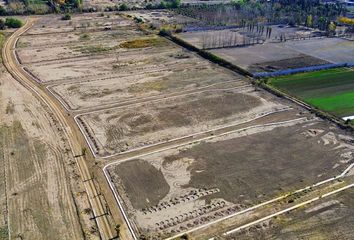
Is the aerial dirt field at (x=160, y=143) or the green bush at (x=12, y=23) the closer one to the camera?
the aerial dirt field at (x=160, y=143)

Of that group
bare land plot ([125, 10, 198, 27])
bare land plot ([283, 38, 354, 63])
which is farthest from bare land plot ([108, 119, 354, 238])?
bare land plot ([125, 10, 198, 27])

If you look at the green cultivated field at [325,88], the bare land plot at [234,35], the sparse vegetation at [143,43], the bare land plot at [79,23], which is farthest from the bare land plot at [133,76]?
the bare land plot at [79,23]

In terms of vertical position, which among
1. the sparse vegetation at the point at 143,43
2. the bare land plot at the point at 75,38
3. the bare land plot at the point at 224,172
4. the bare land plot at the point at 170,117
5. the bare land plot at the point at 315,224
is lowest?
the bare land plot at the point at 315,224

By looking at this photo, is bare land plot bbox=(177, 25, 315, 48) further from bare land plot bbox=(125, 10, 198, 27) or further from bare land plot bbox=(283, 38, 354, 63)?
bare land plot bbox=(125, 10, 198, 27)

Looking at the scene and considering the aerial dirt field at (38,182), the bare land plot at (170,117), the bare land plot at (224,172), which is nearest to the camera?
the aerial dirt field at (38,182)

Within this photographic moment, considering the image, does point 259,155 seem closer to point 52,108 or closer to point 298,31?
point 52,108

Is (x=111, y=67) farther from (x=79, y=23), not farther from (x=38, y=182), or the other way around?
(x=79, y=23)

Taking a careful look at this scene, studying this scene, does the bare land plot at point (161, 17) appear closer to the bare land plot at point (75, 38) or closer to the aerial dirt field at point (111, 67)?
the bare land plot at point (75, 38)

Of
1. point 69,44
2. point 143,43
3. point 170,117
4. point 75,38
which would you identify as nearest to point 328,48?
point 143,43
